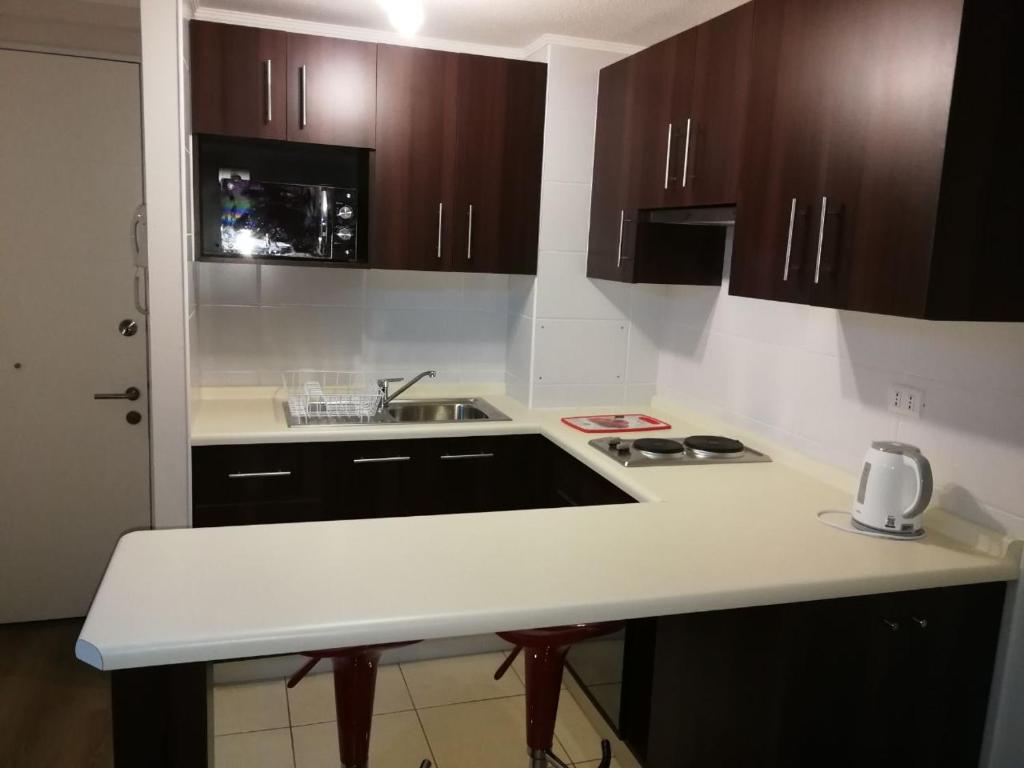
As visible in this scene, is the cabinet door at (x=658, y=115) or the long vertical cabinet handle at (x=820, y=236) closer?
the long vertical cabinet handle at (x=820, y=236)

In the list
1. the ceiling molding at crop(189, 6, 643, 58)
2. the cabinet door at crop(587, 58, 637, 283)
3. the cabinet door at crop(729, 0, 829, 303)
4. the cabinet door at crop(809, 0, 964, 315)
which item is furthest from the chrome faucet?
the cabinet door at crop(809, 0, 964, 315)

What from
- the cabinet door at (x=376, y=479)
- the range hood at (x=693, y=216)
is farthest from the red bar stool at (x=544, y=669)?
the range hood at (x=693, y=216)

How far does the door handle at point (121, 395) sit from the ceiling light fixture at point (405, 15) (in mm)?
1696

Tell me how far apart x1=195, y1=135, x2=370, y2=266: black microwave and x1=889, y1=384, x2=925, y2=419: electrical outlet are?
1853mm

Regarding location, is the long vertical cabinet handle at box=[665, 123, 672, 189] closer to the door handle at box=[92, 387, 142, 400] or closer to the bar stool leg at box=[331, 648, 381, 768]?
the bar stool leg at box=[331, 648, 381, 768]

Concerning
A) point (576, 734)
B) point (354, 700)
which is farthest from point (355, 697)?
point (576, 734)

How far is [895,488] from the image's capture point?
1.90m

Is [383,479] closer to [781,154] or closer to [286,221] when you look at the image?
[286,221]

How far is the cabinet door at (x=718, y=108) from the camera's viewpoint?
7.45 ft

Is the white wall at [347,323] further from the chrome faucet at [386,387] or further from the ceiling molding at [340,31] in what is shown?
the ceiling molding at [340,31]

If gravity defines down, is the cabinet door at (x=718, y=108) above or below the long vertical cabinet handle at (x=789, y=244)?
above

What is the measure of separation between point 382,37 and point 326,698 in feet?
7.97

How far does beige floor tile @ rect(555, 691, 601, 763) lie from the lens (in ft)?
8.60

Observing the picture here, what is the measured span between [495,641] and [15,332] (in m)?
2.15
